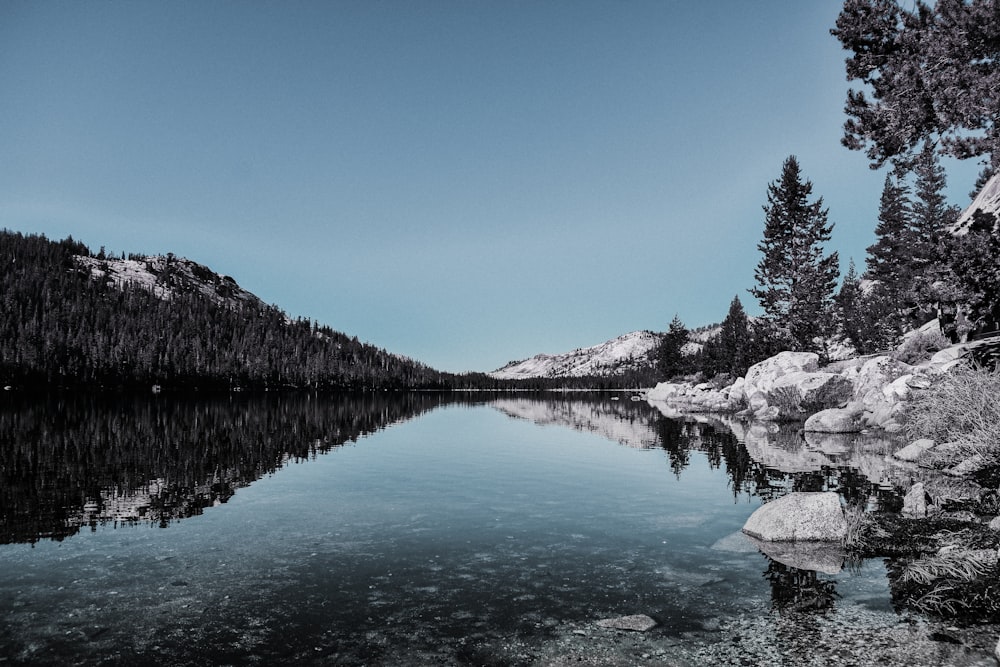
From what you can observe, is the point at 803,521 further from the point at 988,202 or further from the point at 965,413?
the point at 988,202

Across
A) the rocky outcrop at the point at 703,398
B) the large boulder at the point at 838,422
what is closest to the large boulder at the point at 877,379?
the large boulder at the point at 838,422

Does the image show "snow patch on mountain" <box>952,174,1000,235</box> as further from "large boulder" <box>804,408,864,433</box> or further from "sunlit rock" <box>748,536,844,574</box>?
"sunlit rock" <box>748,536,844,574</box>

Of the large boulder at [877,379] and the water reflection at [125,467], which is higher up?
the large boulder at [877,379]

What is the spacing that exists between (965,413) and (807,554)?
440 inches

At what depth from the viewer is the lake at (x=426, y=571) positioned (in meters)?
7.23

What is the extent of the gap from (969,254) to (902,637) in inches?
709

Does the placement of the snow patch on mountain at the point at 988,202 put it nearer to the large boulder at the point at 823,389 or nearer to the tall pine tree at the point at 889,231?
the large boulder at the point at 823,389

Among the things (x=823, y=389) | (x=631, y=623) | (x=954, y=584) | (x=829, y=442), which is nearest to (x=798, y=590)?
(x=954, y=584)

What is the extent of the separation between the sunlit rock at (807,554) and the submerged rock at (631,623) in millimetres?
3941

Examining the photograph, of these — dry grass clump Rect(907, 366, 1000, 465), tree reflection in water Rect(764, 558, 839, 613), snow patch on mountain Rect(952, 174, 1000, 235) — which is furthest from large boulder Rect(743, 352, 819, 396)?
tree reflection in water Rect(764, 558, 839, 613)

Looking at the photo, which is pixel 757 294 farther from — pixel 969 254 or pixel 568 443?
pixel 969 254

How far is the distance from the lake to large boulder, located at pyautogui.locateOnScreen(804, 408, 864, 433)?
434 inches

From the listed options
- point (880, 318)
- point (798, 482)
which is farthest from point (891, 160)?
point (880, 318)

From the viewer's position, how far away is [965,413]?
18250 millimetres
